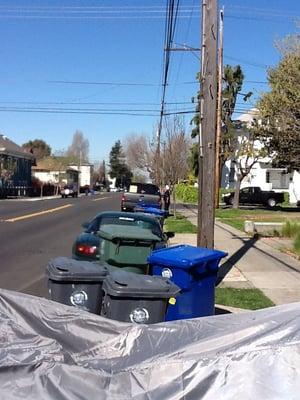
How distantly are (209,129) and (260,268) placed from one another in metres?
3.69

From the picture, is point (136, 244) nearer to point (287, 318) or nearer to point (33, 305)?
point (33, 305)

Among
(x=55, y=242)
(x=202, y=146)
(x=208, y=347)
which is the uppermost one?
(x=202, y=146)

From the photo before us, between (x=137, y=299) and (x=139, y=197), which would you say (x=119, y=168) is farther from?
(x=137, y=299)

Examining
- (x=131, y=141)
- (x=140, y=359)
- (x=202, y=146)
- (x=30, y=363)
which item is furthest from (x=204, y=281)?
(x=131, y=141)

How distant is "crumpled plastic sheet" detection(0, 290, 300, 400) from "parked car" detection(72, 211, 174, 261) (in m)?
4.70

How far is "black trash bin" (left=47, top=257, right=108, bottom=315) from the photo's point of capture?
5418 millimetres

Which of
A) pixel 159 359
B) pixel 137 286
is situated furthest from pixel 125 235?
pixel 159 359

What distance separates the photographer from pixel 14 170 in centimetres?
7306

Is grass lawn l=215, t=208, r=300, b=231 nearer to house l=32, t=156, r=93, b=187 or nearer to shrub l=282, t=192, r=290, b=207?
shrub l=282, t=192, r=290, b=207

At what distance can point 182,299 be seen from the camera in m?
6.25

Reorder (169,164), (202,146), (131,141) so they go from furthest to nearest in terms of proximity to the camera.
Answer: (131,141) < (169,164) < (202,146)

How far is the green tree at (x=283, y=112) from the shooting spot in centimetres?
2334

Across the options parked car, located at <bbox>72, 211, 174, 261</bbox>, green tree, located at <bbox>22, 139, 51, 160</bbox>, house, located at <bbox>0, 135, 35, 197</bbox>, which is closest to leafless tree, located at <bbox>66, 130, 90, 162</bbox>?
green tree, located at <bbox>22, 139, 51, 160</bbox>

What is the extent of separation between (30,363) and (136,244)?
5.06 m
